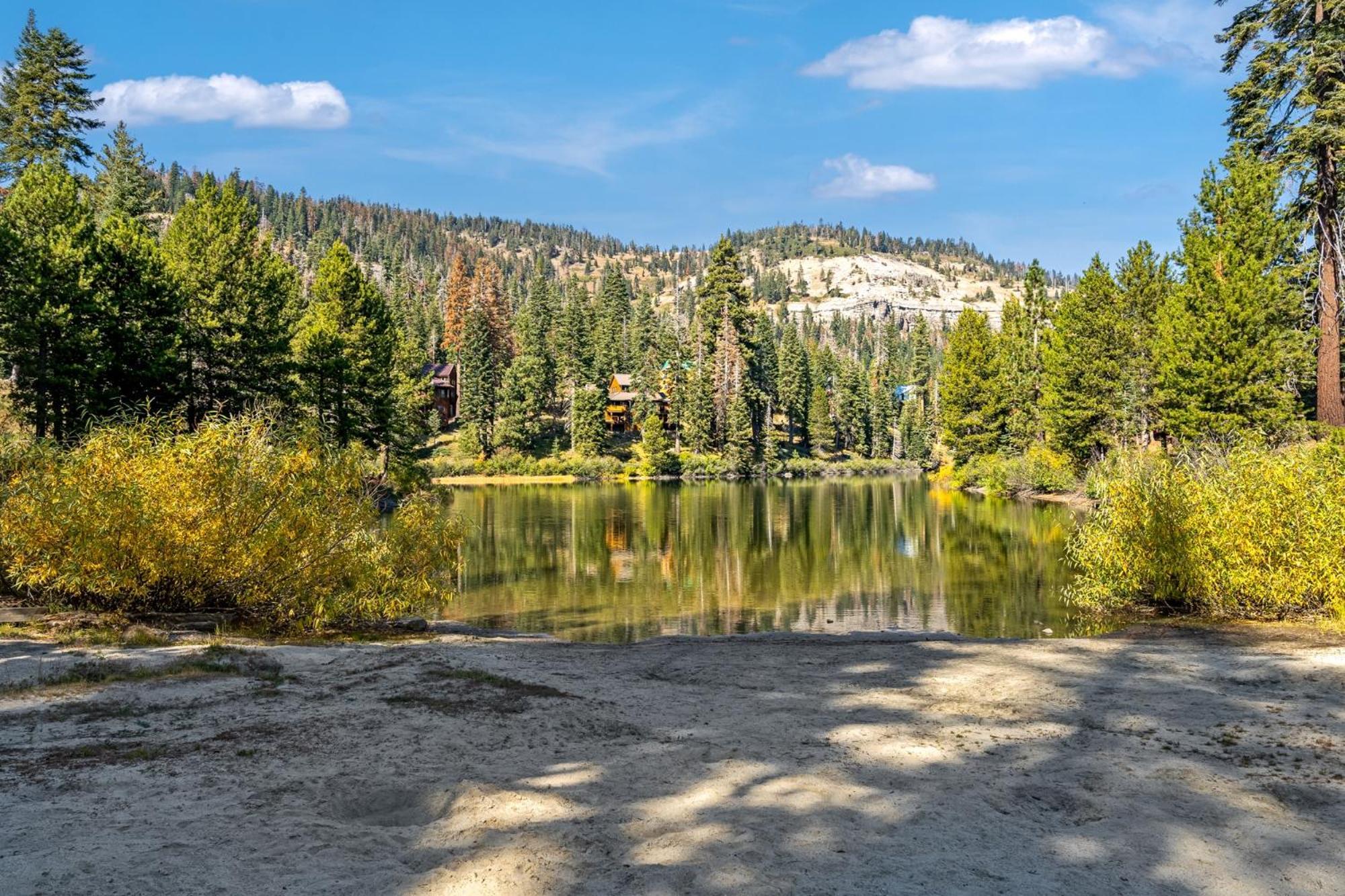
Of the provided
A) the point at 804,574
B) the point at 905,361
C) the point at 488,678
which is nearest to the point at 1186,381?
the point at 804,574

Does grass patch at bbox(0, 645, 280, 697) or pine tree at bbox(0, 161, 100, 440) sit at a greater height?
pine tree at bbox(0, 161, 100, 440)

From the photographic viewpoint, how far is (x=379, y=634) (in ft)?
52.0

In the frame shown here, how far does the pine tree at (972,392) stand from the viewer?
7300 centimetres

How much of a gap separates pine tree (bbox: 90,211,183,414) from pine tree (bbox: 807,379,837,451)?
3387 inches

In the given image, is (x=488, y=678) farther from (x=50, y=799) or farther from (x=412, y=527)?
(x=412, y=527)

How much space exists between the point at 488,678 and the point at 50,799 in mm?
5041

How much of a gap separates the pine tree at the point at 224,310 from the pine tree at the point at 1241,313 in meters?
38.5

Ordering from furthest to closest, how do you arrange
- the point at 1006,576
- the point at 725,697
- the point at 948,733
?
the point at 1006,576 → the point at 725,697 → the point at 948,733

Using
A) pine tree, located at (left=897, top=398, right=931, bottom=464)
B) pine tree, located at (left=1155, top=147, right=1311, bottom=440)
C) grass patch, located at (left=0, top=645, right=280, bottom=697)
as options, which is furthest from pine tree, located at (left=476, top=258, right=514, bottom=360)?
grass patch, located at (left=0, top=645, right=280, bottom=697)

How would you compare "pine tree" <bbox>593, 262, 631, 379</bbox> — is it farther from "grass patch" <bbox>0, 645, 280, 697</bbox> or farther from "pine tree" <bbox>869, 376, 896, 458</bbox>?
"grass patch" <bbox>0, 645, 280, 697</bbox>

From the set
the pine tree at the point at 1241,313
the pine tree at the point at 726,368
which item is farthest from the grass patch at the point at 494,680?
the pine tree at the point at 726,368

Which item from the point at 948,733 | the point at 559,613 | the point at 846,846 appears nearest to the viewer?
the point at 846,846

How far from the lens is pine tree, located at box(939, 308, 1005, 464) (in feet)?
240

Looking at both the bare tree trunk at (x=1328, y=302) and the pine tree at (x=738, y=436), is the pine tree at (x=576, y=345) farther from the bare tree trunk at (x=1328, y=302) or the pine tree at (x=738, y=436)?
the bare tree trunk at (x=1328, y=302)
